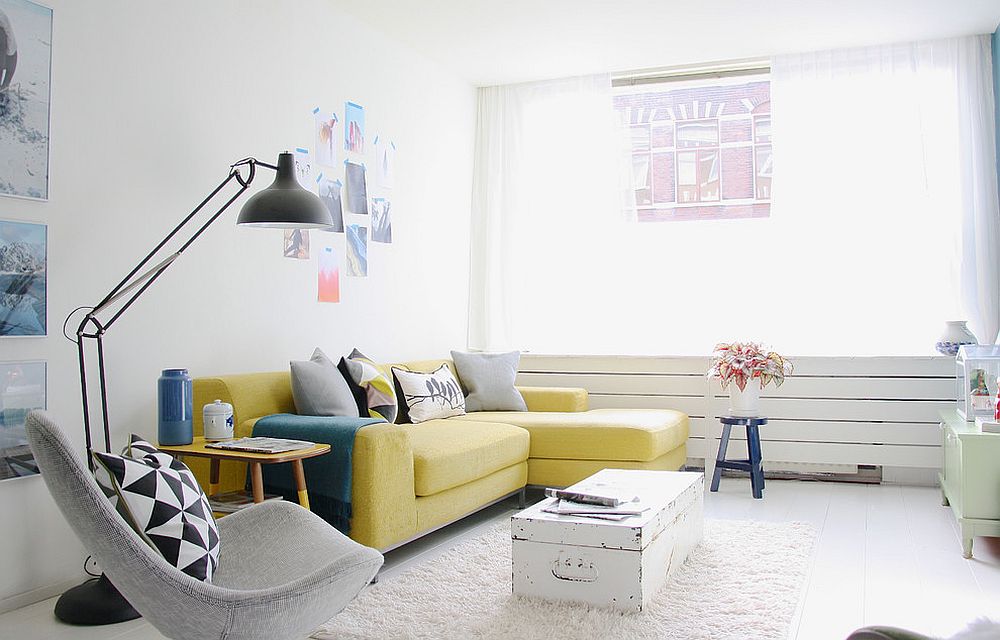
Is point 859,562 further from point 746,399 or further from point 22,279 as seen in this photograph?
point 22,279

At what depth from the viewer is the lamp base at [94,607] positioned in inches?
113

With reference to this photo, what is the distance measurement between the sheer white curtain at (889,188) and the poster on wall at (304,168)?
2882 millimetres

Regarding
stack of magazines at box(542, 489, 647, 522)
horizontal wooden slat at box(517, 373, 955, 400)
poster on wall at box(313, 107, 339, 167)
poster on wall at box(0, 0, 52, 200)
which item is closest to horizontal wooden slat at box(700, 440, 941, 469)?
horizontal wooden slat at box(517, 373, 955, 400)

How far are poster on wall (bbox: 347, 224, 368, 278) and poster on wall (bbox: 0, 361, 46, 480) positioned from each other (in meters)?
1.98

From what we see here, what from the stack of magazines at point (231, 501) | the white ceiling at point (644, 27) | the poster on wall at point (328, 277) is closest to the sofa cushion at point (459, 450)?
the stack of magazines at point (231, 501)

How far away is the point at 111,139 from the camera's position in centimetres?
341

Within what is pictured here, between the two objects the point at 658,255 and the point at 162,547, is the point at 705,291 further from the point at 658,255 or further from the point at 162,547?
the point at 162,547

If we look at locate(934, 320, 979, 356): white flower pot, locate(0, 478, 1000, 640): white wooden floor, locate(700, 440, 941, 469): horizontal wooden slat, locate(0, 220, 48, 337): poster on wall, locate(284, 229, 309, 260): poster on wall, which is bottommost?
locate(0, 478, 1000, 640): white wooden floor

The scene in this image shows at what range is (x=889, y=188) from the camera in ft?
17.7

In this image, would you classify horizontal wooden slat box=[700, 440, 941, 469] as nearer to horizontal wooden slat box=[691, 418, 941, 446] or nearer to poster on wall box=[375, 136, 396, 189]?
horizontal wooden slat box=[691, 418, 941, 446]

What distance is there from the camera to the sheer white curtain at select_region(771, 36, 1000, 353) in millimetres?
5203

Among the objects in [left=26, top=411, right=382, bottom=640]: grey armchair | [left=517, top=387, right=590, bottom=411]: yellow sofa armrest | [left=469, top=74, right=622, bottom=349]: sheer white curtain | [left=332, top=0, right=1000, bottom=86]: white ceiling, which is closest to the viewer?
[left=26, top=411, right=382, bottom=640]: grey armchair

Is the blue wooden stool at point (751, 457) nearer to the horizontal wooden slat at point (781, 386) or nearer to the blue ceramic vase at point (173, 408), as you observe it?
the horizontal wooden slat at point (781, 386)

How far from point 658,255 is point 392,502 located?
3.16 metres
